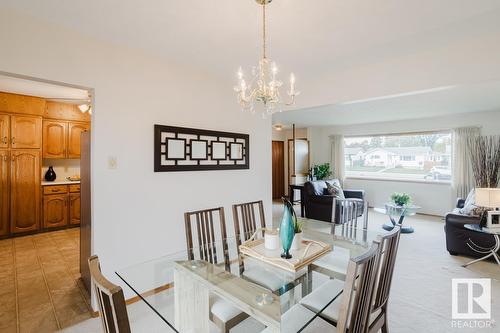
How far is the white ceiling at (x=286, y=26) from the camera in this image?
1806 mm

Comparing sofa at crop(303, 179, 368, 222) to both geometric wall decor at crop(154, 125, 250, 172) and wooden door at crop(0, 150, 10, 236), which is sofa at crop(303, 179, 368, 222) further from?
wooden door at crop(0, 150, 10, 236)

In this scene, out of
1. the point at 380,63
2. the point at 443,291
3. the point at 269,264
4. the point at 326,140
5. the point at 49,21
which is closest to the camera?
the point at 269,264

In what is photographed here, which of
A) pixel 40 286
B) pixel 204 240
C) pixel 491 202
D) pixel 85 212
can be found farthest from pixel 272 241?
pixel 491 202

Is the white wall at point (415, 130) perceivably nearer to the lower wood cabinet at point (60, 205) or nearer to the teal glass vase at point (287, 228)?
the teal glass vase at point (287, 228)

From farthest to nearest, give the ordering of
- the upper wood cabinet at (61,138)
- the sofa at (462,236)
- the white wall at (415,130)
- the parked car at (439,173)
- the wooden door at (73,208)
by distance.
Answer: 1. the parked car at (439,173)
2. the white wall at (415,130)
3. the wooden door at (73,208)
4. the upper wood cabinet at (61,138)
5. the sofa at (462,236)

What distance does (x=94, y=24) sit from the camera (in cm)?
204

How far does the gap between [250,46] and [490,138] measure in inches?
239

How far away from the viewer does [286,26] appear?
2.08 m

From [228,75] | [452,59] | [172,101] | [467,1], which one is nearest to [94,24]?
[172,101]

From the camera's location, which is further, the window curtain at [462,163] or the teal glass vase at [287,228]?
the window curtain at [462,163]

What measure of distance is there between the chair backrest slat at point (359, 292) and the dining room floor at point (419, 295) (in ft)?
2.40

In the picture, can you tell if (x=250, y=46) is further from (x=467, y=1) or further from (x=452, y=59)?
(x=452, y=59)

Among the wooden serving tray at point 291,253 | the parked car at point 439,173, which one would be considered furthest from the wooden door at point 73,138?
the parked car at point 439,173

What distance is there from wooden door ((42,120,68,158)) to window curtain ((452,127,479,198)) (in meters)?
8.51
